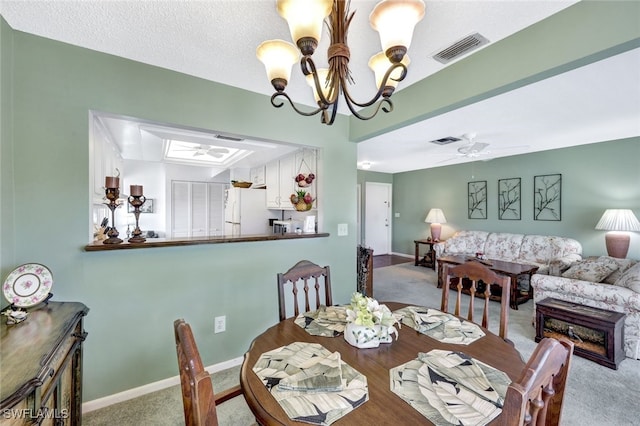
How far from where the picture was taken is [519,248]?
4812 mm

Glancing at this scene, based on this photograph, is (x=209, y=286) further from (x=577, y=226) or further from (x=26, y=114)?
(x=577, y=226)

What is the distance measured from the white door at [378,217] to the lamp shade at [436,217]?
4.91 ft

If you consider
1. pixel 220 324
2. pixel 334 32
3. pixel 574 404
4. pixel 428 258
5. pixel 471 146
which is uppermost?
pixel 471 146

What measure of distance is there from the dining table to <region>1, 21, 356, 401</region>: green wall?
1.02 metres

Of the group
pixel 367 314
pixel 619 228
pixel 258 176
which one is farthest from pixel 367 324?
pixel 619 228

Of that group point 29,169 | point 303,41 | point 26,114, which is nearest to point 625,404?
point 303,41

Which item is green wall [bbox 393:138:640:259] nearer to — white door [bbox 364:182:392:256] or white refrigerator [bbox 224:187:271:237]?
white door [bbox 364:182:392:256]

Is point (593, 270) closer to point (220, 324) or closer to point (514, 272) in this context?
point (514, 272)

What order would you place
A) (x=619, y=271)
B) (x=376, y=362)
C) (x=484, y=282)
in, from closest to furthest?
(x=376, y=362) → (x=484, y=282) → (x=619, y=271)

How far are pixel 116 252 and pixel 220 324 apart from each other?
0.95 m

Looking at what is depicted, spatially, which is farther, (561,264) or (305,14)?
(561,264)

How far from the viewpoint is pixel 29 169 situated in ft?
5.33

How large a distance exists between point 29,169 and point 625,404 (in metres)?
4.19

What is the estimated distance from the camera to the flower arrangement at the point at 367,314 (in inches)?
47.3
